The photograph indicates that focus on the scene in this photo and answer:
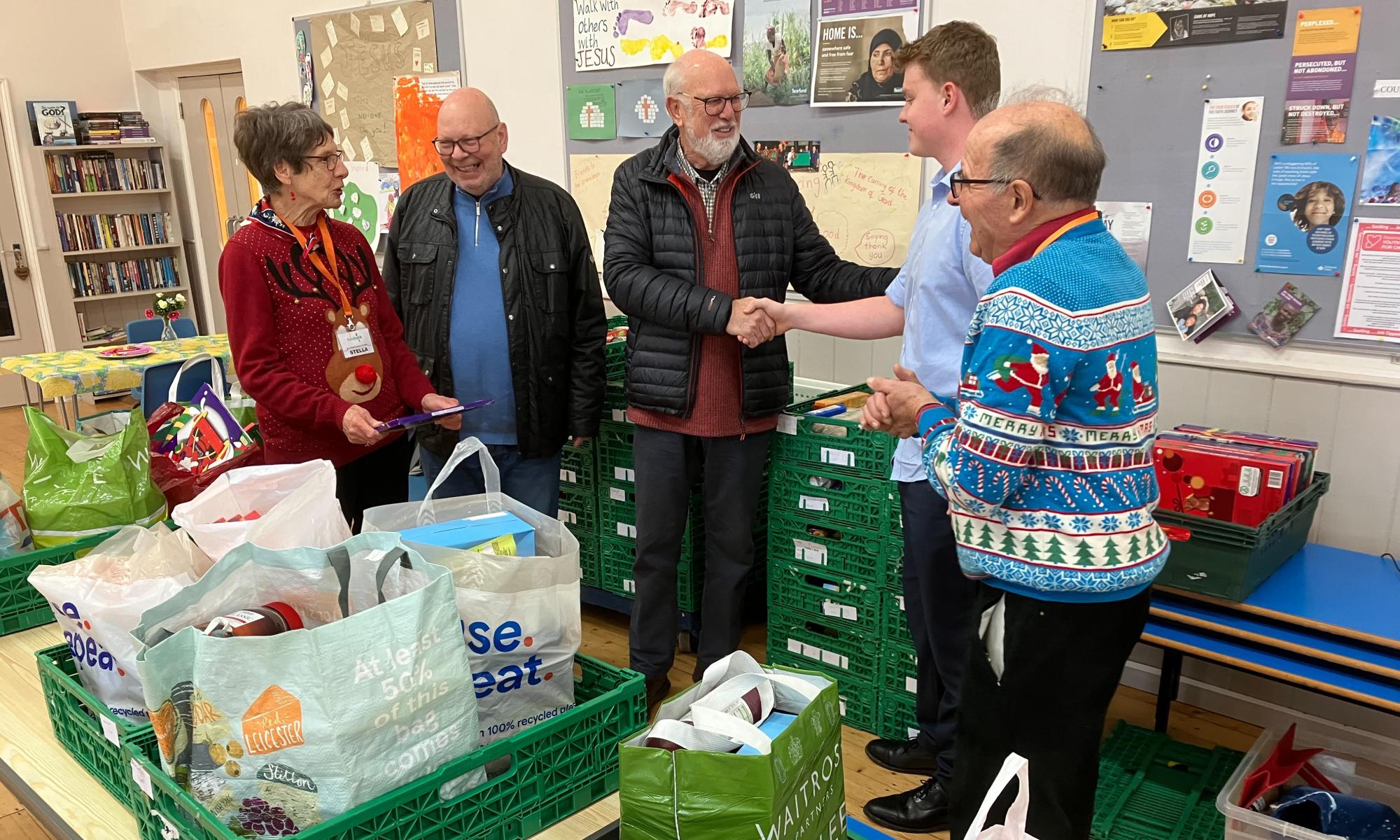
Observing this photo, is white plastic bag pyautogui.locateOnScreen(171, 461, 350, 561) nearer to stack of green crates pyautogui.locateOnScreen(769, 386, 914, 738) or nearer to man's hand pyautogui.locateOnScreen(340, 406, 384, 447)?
man's hand pyautogui.locateOnScreen(340, 406, 384, 447)

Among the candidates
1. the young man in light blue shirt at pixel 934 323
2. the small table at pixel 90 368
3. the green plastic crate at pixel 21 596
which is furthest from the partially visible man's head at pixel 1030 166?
the small table at pixel 90 368

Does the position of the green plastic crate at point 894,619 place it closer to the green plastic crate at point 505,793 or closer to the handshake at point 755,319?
the handshake at point 755,319

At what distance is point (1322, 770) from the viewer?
6.84 ft

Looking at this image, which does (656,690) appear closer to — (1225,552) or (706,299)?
(706,299)

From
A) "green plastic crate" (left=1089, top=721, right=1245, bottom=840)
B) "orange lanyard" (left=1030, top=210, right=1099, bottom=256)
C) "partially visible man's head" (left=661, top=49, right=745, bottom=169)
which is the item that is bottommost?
"green plastic crate" (left=1089, top=721, right=1245, bottom=840)

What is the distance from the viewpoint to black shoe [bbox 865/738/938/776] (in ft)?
8.24

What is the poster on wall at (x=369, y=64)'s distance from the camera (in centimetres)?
479

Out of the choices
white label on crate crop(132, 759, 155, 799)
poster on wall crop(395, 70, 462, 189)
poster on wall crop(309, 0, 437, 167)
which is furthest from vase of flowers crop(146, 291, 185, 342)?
white label on crate crop(132, 759, 155, 799)

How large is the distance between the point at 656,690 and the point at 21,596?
1.58 meters

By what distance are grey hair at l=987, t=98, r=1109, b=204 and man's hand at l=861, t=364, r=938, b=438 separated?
1.16 feet

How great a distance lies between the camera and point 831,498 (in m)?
2.64

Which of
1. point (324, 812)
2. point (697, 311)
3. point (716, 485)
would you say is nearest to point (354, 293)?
point (697, 311)

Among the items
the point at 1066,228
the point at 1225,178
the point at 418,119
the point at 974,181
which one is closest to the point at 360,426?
the point at 974,181

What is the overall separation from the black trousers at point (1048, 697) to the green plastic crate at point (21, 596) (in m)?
1.58
